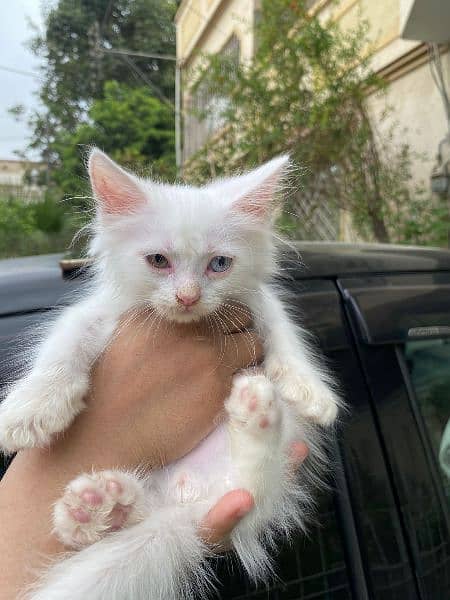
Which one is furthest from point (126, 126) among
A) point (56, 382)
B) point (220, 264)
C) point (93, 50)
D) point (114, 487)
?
point (114, 487)

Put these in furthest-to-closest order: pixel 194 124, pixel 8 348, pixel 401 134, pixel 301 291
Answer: pixel 194 124 < pixel 401 134 < pixel 301 291 < pixel 8 348

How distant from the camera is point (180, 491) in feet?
5.21

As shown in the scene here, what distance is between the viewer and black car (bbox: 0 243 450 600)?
1.50 m

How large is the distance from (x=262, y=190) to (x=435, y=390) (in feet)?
3.17

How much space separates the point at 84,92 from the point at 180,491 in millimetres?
29421

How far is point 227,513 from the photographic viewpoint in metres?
1.34

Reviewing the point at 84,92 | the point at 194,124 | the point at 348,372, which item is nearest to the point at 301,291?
the point at 348,372

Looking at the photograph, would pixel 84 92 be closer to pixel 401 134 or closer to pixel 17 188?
pixel 17 188

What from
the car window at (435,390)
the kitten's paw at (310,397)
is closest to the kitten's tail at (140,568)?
the kitten's paw at (310,397)

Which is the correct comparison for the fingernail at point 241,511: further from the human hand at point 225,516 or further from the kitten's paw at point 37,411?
the kitten's paw at point 37,411

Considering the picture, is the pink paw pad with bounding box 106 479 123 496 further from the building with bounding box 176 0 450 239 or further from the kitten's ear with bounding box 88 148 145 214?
the building with bounding box 176 0 450 239

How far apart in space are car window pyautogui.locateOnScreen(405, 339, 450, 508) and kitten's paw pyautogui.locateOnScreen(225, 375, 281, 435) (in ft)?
1.81

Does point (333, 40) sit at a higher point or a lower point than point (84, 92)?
lower

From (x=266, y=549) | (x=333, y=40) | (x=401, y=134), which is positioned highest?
(x=333, y=40)
